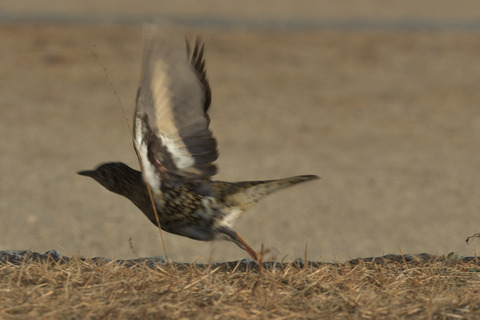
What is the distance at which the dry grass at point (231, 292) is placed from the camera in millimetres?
3303

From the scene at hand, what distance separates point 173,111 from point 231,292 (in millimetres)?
1099

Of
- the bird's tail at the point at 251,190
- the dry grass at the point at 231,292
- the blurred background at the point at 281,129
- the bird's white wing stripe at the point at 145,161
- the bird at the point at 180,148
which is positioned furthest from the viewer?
the blurred background at the point at 281,129

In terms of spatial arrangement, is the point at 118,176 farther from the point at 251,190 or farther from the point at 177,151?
the point at 251,190

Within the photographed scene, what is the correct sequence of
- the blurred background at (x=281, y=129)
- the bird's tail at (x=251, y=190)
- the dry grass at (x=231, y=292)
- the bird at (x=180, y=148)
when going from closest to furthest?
the dry grass at (x=231, y=292) < the bird at (x=180, y=148) < the bird's tail at (x=251, y=190) < the blurred background at (x=281, y=129)

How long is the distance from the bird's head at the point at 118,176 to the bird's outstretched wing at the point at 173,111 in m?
0.24

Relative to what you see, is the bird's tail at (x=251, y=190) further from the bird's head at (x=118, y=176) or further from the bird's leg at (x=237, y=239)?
the bird's head at (x=118, y=176)

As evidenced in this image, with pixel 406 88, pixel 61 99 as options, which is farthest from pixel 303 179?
pixel 406 88

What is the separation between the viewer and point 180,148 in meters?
4.20

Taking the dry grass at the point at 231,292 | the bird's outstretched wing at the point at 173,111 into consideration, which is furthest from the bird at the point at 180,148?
the dry grass at the point at 231,292

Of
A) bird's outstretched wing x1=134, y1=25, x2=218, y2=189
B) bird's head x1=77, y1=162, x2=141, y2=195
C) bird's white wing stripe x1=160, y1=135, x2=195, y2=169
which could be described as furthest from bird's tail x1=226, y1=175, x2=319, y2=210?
bird's head x1=77, y1=162, x2=141, y2=195

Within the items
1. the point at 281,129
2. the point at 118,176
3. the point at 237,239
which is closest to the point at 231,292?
the point at 237,239

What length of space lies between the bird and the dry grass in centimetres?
28

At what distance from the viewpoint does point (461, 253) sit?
8594mm

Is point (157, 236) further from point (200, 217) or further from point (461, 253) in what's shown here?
point (200, 217)
